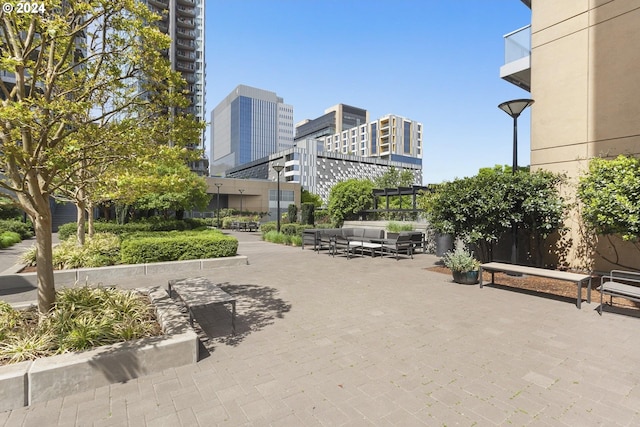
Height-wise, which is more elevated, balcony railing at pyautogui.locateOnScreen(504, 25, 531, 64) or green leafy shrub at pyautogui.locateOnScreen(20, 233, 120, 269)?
balcony railing at pyautogui.locateOnScreen(504, 25, 531, 64)

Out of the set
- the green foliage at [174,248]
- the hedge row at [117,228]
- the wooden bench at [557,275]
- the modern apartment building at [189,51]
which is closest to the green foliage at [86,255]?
the green foliage at [174,248]

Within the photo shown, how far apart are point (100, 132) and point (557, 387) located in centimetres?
579

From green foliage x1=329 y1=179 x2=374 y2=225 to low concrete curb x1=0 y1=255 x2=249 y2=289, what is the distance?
13494mm

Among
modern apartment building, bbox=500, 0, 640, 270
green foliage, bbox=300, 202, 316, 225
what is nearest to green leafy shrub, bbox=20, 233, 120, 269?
modern apartment building, bbox=500, 0, 640, 270

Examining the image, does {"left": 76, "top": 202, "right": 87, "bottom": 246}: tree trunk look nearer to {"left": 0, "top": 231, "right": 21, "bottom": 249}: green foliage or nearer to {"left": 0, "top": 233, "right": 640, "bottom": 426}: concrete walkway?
{"left": 0, "top": 233, "right": 640, "bottom": 426}: concrete walkway

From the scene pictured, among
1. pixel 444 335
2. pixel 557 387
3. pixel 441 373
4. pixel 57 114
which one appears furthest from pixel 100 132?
pixel 557 387

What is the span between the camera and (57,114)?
11.2ft

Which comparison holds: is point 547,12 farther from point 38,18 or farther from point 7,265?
point 7,265

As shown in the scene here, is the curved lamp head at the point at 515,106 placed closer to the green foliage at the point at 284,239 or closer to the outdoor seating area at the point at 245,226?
the green foliage at the point at 284,239

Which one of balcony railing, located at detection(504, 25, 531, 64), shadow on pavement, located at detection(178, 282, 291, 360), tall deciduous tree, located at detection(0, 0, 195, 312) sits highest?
balcony railing, located at detection(504, 25, 531, 64)

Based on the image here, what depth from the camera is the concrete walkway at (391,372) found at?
283 cm

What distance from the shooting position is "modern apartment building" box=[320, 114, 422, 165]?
120m

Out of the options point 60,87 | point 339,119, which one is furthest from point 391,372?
point 339,119

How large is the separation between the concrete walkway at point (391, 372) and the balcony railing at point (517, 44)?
29.4ft
